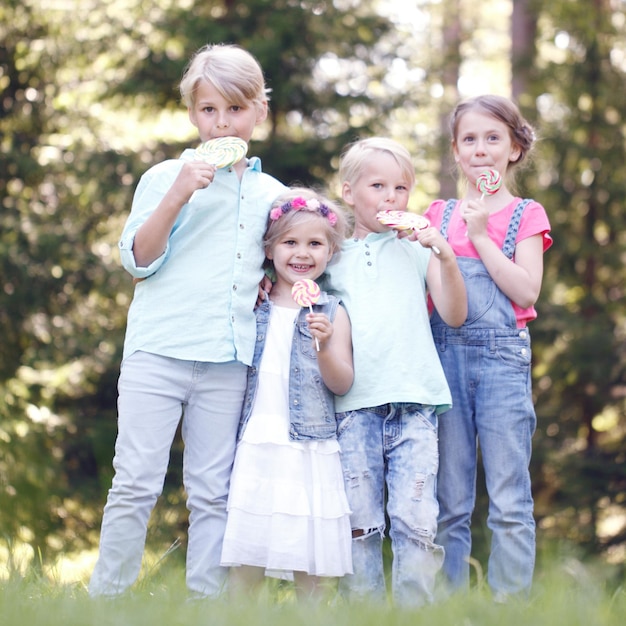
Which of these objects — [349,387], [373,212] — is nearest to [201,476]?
[349,387]

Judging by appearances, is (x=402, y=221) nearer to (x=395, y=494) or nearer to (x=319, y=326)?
(x=319, y=326)

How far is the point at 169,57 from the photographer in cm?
732

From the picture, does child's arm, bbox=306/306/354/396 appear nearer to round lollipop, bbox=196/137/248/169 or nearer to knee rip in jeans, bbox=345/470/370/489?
knee rip in jeans, bbox=345/470/370/489

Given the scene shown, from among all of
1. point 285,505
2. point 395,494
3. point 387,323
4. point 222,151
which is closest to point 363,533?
point 395,494

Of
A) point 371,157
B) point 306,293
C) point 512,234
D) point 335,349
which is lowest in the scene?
point 335,349

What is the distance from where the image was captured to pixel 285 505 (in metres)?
3.18

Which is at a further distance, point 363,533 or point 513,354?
point 513,354

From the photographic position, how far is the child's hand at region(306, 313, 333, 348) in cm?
313

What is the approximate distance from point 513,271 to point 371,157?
2.25 ft

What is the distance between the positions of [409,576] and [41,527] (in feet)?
16.8

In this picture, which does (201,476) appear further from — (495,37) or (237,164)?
(495,37)

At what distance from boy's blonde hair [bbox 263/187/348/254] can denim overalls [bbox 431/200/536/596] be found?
484mm

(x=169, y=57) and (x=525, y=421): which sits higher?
(x=169, y=57)

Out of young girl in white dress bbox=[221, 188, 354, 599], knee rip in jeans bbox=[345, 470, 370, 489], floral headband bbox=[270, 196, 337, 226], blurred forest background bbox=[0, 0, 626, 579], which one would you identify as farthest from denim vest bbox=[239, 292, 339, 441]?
blurred forest background bbox=[0, 0, 626, 579]
